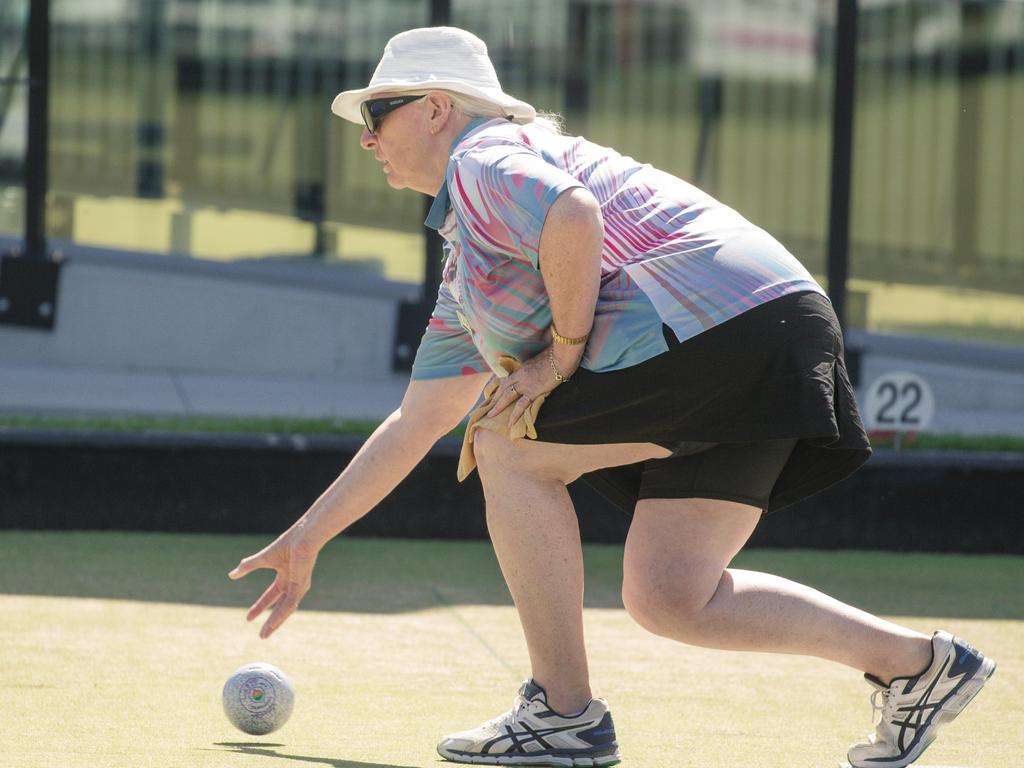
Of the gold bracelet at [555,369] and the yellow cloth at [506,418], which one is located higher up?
the gold bracelet at [555,369]

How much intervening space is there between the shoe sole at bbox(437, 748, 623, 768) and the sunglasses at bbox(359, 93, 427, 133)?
3.89 feet

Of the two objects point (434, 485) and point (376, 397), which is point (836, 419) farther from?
point (376, 397)

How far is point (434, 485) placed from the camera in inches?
241

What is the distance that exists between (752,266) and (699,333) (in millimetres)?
158

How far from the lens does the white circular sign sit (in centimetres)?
606

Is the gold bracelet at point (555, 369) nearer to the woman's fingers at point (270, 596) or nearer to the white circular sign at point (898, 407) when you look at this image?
→ the woman's fingers at point (270, 596)

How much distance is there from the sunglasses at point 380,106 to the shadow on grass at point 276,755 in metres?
1.17

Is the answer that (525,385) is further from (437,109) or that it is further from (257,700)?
(257,700)

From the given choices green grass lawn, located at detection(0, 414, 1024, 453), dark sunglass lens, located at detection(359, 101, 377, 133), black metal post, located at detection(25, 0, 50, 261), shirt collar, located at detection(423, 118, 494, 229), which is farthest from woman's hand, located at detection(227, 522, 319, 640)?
black metal post, located at detection(25, 0, 50, 261)

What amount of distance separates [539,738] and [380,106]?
119 cm

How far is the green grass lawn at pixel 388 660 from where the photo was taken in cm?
350

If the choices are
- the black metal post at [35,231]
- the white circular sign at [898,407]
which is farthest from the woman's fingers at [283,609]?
the black metal post at [35,231]

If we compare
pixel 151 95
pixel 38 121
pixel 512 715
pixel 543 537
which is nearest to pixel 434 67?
pixel 543 537

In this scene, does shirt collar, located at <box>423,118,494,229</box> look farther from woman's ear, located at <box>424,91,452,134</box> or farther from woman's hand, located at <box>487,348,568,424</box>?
woman's hand, located at <box>487,348,568,424</box>
